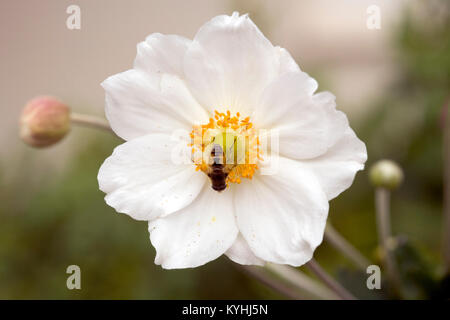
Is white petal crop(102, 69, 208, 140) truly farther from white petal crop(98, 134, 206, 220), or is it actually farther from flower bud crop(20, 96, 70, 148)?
flower bud crop(20, 96, 70, 148)

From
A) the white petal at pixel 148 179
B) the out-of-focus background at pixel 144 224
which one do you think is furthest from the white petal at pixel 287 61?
the out-of-focus background at pixel 144 224

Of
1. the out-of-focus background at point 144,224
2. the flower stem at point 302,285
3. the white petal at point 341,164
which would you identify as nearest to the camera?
the white petal at point 341,164

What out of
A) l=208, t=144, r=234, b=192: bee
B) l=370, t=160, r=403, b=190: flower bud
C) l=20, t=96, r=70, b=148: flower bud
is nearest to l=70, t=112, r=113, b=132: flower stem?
l=20, t=96, r=70, b=148: flower bud

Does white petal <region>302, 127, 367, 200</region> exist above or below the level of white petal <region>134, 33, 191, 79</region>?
below

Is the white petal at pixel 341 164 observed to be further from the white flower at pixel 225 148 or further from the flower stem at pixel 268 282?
the flower stem at pixel 268 282

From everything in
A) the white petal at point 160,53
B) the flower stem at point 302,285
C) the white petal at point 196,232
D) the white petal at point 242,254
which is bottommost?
the flower stem at point 302,285

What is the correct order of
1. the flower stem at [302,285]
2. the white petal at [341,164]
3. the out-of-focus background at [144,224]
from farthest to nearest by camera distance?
the out-of-focus background at [144,224]
the flower stem at [302,285]
the white petal at [341,164]

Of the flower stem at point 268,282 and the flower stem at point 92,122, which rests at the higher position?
the flower stem at point 92,122
